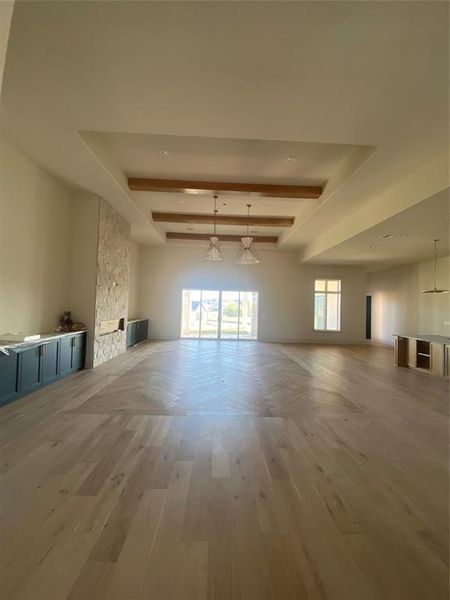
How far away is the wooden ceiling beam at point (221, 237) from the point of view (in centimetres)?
1121

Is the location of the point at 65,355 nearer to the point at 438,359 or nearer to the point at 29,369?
the point at 29,369

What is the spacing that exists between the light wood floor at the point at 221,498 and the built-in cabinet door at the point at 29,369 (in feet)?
0.72

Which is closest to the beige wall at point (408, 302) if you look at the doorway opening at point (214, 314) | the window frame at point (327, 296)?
the window frame at point (327, 296)

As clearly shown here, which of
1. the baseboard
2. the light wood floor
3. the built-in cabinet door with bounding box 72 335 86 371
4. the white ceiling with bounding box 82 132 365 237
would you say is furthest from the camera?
the baseboard

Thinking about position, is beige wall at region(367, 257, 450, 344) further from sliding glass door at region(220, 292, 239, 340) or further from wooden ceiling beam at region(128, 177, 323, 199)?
sliding glass door at region(220, 292, 239, 340)

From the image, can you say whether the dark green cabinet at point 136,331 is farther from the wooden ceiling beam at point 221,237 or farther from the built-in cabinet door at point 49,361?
→ the built-in cabinet door at point 49,361

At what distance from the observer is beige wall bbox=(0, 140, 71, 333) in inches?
182

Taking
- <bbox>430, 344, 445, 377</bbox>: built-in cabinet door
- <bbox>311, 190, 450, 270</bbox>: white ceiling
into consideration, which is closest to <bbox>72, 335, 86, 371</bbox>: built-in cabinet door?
<bbox>311, 190, 450, 270</bbox>: white ceiling

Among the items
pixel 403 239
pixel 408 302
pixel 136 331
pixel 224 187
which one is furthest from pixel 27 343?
pixel 408 302

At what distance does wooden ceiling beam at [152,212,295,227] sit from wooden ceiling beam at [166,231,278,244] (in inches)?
75.1

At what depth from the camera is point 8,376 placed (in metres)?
4.08

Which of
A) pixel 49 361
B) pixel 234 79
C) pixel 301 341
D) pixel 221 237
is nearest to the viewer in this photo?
pixel 234 79

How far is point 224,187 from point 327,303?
7623 millimetres

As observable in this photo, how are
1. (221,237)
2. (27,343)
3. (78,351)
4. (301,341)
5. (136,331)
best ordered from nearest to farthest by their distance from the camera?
(27,343) < (78,351) < (136,331) < (221,237) < (301,341)
